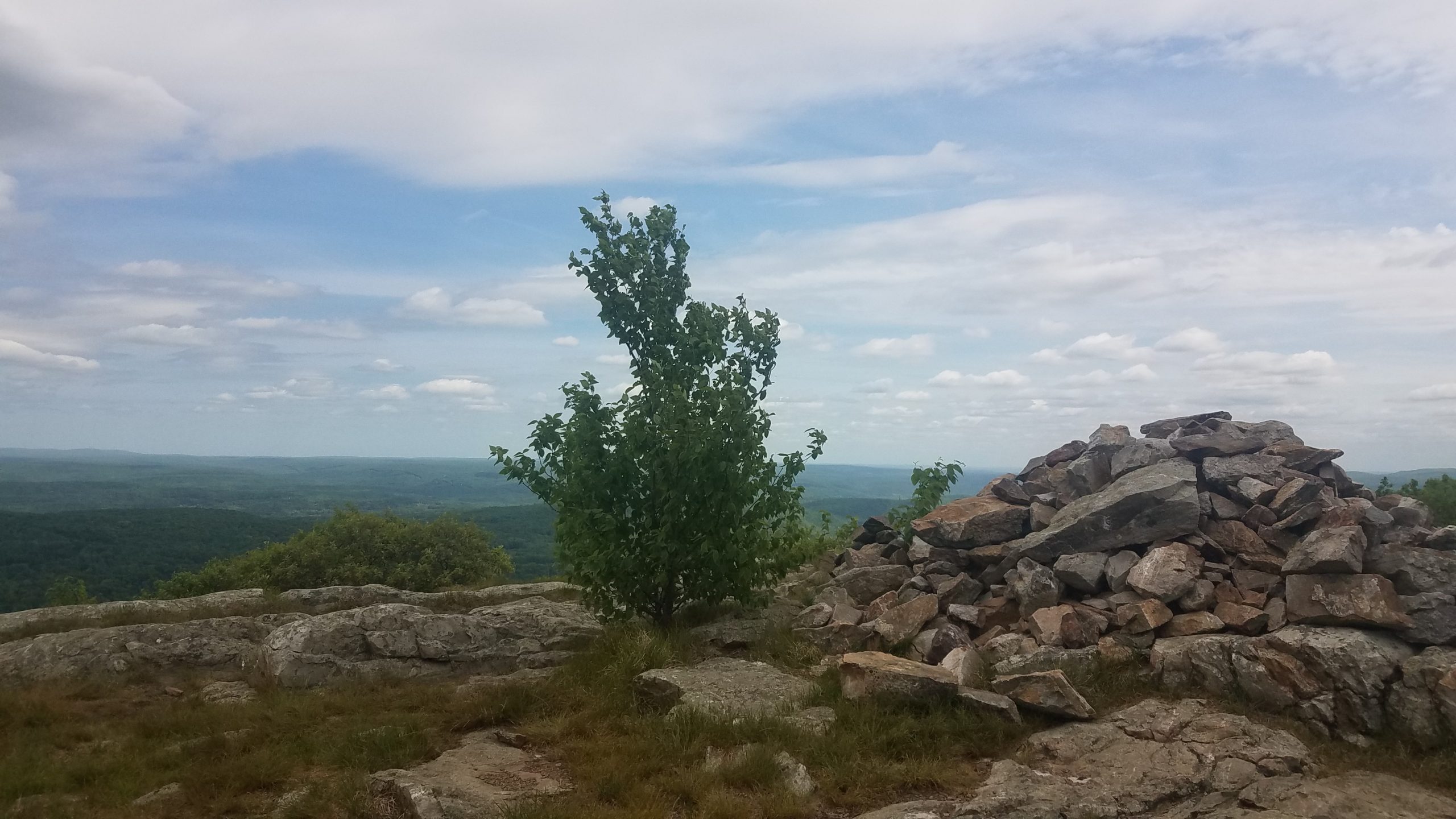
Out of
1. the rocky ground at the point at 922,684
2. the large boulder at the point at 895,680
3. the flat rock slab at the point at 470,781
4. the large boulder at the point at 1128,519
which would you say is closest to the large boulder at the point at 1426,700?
the rocky ground at the point at 922,684

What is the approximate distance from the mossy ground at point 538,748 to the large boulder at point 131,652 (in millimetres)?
1150

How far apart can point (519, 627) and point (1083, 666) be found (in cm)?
887

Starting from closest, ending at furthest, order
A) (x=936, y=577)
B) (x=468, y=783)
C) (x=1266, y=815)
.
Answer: (x=1266, y=815) < (x=468, y=783) < (x=936, y=577)

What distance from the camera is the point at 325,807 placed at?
793 cm

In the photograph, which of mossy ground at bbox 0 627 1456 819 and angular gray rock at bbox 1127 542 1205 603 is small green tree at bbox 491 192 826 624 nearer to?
mossy ground at bbox 0 627 1456 819

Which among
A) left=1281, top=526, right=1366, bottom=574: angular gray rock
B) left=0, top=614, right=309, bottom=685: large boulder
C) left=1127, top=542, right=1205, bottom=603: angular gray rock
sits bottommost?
left=0, top=614, right=309, bottom=685: large boulder

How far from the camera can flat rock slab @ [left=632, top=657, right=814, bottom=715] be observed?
1028 centimetres

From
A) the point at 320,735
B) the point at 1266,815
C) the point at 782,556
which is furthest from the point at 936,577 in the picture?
the point at 320,735

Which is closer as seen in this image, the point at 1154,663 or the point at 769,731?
the point at 769,731

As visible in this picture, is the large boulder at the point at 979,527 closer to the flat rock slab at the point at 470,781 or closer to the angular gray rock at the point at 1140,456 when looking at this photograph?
the angular gray rock at the point at 1140,456

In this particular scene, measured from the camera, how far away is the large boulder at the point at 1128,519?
12.5 metres

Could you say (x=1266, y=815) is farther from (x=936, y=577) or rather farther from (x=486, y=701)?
(x=486, y=701)

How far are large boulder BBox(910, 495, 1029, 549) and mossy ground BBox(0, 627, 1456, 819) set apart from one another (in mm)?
3809

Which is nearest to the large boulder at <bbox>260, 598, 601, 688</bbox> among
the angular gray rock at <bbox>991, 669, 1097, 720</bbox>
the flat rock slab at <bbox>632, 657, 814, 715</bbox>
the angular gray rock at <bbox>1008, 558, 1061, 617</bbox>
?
the flat rock slab at <bbox>632, 657, 814, 715</bbox>
